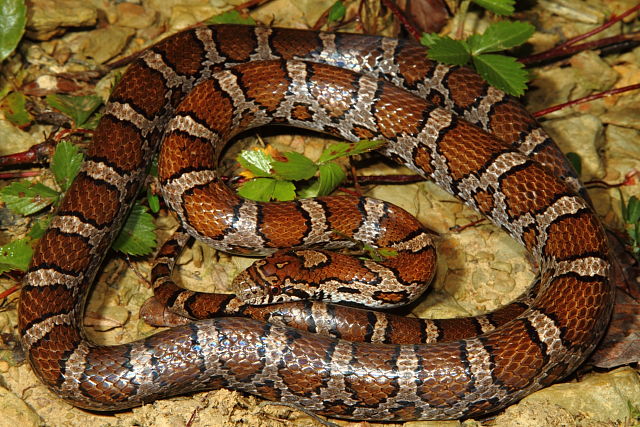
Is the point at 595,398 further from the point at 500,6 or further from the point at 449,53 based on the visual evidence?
the point at 500,6

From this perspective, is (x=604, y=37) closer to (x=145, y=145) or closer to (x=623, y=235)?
(x=623, y=235)

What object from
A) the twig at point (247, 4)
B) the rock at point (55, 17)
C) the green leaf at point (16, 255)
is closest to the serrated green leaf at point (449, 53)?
the twig at point (247, 4)

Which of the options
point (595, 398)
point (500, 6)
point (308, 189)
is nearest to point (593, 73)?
point (500, 6)

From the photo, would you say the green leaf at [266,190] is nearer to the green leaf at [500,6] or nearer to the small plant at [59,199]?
the small plant at [59,199]

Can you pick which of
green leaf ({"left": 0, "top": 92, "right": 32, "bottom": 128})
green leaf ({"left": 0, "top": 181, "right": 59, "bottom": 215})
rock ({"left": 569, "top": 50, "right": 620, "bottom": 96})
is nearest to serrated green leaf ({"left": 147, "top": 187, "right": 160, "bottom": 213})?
green leaf ({"left": 0, "top": 181, "right": 59, "bottom": 215})

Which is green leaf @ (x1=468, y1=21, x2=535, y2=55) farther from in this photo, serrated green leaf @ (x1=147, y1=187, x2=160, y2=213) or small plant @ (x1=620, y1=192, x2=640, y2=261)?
serrated green leaf @ (x1=147, y1=187, x2=160, y2=213)

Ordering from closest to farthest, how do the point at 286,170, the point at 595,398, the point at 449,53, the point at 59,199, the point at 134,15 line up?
the point at 595,398 < the point at 286,170 < the point at 59,199 < the point at 449,53 < the point at 134,15
